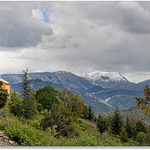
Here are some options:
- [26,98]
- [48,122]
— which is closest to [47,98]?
[48,122]

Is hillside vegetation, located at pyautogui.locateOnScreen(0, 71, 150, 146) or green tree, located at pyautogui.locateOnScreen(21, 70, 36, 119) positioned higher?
green tree, located at pyautogui.locateOnScreen(21, 70, 36, 119)

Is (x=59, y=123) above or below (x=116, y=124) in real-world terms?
above

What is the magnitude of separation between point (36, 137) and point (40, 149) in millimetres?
2100

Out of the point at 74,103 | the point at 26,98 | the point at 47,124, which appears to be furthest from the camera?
the point at 74,103

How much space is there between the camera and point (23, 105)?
76.9ft

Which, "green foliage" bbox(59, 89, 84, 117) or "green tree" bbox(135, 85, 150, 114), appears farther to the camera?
"green foliage" bbox(59, 89, 84, 117)

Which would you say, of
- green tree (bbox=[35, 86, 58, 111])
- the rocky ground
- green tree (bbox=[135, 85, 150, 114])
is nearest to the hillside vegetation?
green tree (bbox=[35, 86, 58, 111])

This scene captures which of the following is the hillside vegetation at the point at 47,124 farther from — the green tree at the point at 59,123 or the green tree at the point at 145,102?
the green tree at the point at 145,102

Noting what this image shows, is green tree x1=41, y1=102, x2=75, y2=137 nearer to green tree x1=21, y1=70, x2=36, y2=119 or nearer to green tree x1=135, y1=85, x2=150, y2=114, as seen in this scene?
green tree x1=21, y1=70, x2=36, y2=119

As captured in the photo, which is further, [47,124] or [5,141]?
[47,124]

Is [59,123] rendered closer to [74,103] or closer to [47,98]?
[47,98]

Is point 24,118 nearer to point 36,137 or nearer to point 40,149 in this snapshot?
point 36,137

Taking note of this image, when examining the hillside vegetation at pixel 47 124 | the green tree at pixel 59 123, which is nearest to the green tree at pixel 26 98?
the hillside vegetation at pixel 47 124

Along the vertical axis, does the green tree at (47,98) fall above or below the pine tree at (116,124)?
above
